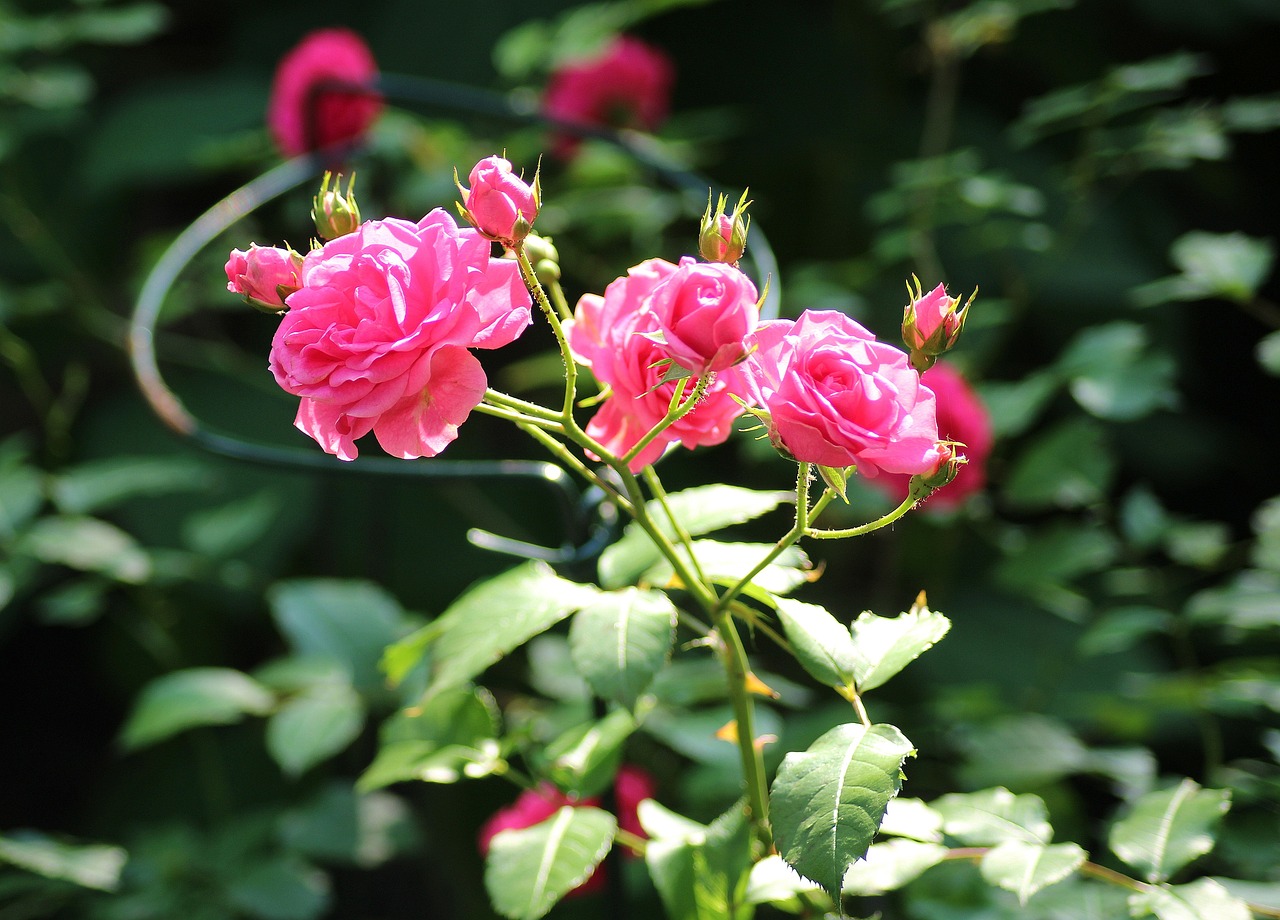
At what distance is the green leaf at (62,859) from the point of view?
25.2 inches

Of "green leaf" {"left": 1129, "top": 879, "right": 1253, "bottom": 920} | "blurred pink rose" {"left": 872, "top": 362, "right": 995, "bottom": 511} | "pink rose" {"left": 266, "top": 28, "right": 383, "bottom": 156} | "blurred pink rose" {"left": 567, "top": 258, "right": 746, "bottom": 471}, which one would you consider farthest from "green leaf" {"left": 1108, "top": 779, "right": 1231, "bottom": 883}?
"pink rose" {"left": 266, "top": 28, "right": 383, "bottom": 156}

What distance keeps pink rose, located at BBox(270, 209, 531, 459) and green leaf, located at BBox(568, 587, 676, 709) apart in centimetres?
10

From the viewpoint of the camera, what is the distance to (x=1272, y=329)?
157cm

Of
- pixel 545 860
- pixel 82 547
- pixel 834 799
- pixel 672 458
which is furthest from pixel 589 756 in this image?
pixel 672 458

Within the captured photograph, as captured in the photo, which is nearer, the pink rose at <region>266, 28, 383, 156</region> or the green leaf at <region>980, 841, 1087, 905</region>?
the green leaf at <region>980, 841, 1087, 905</region>

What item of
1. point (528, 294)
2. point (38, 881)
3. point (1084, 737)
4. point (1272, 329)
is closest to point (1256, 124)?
point (1084, 737)

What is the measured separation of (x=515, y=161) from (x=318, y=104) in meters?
0.20

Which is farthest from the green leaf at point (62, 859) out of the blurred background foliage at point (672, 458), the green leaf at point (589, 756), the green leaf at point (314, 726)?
the green leaf at point (589, 756)

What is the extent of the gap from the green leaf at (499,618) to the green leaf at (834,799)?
0.10 meters

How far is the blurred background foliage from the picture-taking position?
736 mm

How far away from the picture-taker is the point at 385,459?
0.74 metres

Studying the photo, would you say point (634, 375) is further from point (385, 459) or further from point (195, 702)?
point (195, 702)

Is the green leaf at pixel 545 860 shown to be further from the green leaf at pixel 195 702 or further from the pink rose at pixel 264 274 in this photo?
the green leaf at pixel 195 702

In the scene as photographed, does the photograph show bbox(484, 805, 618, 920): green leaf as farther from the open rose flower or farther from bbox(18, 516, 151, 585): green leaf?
bbox(18, 516, 151, 585): green leaf
